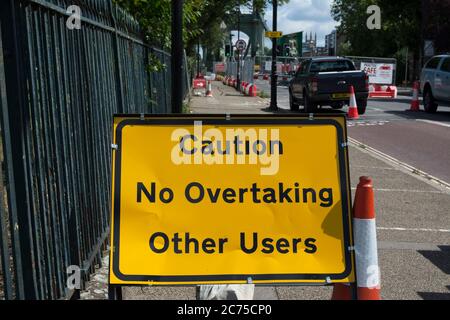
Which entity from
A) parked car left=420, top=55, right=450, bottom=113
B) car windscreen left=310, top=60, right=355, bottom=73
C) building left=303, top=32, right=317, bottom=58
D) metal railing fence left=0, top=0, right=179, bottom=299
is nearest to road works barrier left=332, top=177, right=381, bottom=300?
metal railing fence left=0, top=0, right=179, bottom=299

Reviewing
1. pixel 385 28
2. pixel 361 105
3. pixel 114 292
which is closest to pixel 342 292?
pixel 114 292

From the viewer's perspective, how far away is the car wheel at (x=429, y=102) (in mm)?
21984

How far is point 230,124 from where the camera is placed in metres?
3.70

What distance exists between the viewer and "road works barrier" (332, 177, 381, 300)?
3.67 m

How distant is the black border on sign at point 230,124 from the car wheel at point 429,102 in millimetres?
19340

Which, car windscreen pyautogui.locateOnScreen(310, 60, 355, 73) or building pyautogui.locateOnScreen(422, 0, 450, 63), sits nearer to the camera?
car windscreen pyautogui.locateOnScreen(310, 60, 355, 73)

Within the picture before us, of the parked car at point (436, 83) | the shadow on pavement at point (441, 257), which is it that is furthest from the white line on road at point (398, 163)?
the parked car at point (436, 83)

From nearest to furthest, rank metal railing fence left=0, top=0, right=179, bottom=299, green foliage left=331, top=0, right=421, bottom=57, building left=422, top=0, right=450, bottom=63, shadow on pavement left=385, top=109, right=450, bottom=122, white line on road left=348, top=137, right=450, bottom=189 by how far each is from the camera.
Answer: metal railing fence left=0, top=0, right=179, bottom=299 < white line on road left=348, top=137, right=450, bottom=189 < shadow on pavement left=385, top=109, right=450, bottom=122 < building left=422, top=0, right=450, bottom=63 < green foliage left=331, top=0, right=421, bottom=57

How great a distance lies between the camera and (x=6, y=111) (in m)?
2.99

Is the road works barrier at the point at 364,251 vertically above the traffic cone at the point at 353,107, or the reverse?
the road works barrier at the point at 364,251

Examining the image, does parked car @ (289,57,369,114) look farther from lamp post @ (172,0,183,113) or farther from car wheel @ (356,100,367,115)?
lamp post @ (172,0,183,113)

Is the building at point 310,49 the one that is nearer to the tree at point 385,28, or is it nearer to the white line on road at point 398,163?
the tree at point 385,28

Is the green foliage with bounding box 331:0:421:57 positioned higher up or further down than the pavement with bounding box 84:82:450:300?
higher up
